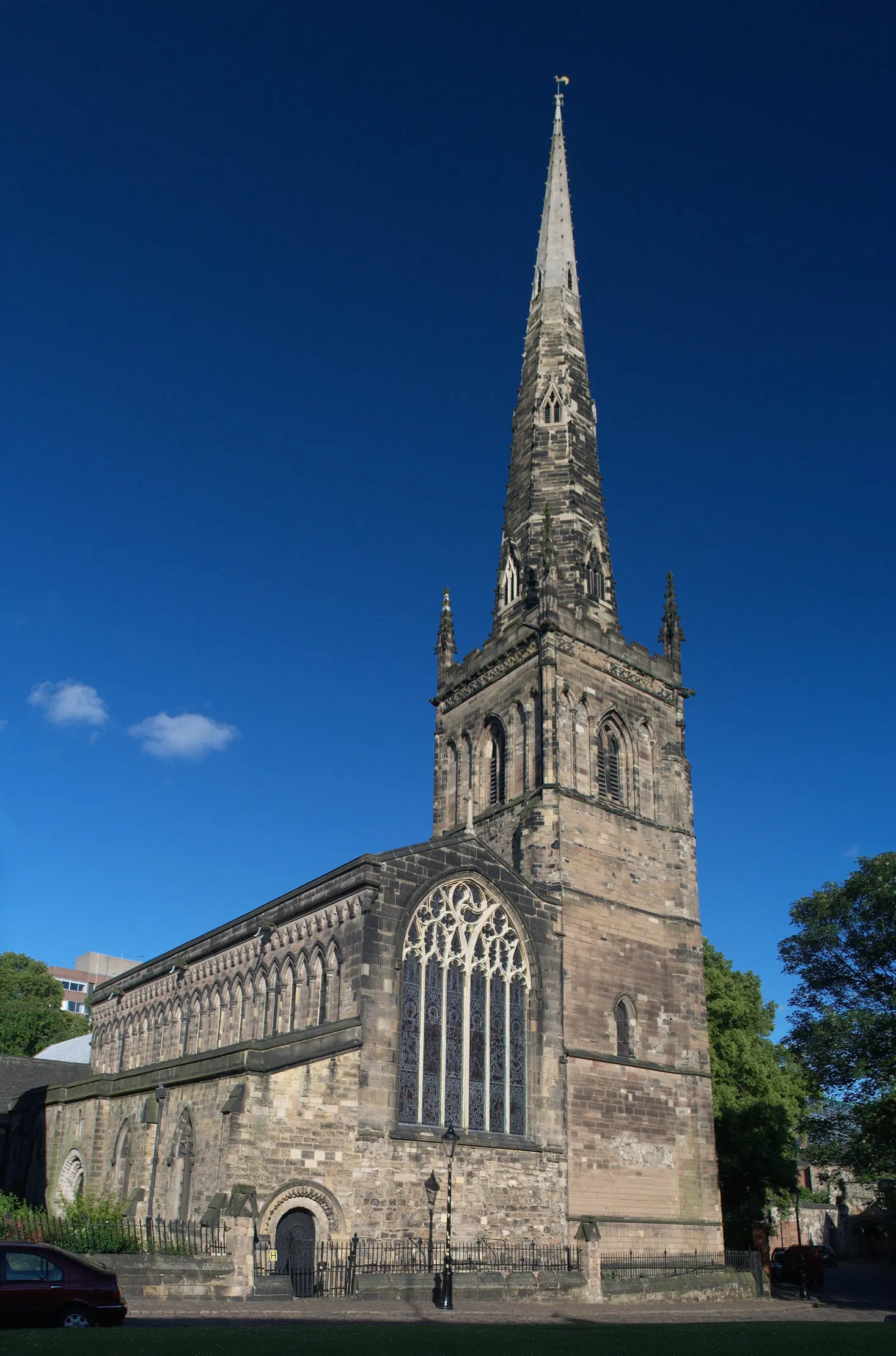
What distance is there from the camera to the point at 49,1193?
33.5 m

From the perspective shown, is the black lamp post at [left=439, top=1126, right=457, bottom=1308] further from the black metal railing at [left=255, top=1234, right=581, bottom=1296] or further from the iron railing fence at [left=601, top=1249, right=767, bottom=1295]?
the iron railing fence at [left=601, top=1249, right=767, bottom=1295]

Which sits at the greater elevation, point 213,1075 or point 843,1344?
point 213,1075

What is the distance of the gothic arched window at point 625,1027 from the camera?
98.6ft

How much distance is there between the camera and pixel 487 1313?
1923 cm

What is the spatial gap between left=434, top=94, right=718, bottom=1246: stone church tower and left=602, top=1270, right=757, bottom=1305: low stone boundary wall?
4.11 ft

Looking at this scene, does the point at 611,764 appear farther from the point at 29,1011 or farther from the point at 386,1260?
the point at 29,1011

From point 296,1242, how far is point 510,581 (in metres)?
22.6

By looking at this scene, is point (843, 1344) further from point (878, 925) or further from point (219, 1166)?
point (878, 925)

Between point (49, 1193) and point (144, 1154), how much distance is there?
8.61 meters

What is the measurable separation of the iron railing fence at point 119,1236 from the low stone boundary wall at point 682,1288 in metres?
9.40

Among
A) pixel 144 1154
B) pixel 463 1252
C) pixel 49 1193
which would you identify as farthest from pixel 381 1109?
pixel 49 1193

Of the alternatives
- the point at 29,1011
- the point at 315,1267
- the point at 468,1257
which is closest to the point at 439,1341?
the point at 315,1267

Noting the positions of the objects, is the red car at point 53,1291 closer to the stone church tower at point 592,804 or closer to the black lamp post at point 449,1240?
the black lamp post at point 449,1240

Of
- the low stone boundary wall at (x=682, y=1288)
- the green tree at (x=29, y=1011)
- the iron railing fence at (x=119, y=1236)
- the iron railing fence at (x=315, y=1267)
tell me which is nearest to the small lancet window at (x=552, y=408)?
the low stone boundary wall at (x=682, y=1288)
